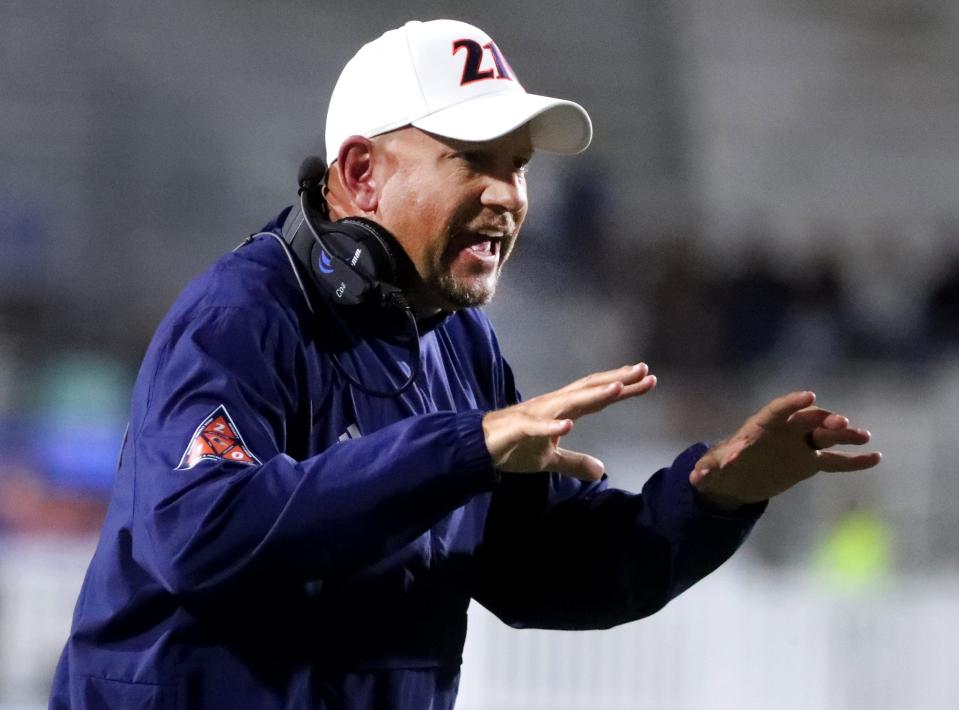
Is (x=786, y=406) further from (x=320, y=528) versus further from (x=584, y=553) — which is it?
(x=320, y=528)

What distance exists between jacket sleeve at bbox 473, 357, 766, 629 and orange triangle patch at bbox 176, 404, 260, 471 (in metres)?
0.64

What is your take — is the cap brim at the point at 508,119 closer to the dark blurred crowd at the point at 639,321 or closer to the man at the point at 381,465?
the man at the point at 381,465

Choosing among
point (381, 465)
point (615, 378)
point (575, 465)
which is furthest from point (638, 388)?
point (381, 465)

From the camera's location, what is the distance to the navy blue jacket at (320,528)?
187 centimetres

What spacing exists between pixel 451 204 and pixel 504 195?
0.08 metres

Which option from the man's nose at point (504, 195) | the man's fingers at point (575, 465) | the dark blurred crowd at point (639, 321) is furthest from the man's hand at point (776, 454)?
the dark blurred crowd at point (639, 321)

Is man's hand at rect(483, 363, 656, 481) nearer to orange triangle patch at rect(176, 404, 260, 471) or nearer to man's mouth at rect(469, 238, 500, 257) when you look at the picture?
orange triangle patch at rect(176, 404, 260, 471)

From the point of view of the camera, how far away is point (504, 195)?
7.54 feet

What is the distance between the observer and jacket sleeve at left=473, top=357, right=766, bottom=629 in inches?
95.5

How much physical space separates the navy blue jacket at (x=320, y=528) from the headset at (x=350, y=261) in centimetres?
2

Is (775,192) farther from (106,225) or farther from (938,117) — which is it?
(106,225)

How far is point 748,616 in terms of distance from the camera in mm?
6059

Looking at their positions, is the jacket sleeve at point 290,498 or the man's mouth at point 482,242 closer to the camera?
the jacket sleeve at point 290,498

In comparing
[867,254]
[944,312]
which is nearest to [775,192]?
[867,254]
